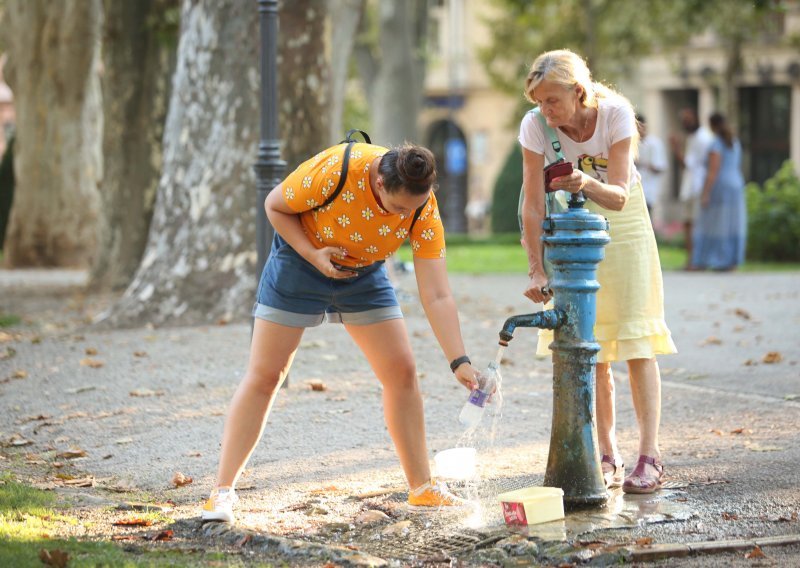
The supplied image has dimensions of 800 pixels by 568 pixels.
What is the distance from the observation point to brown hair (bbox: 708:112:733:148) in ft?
51.1

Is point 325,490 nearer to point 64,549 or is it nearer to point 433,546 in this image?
point 433,546

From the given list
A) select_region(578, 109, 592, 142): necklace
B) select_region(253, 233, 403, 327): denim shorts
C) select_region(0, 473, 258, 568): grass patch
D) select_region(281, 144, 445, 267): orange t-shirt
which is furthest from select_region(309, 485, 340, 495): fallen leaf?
select_region(578, 109, 592, 142): necklace

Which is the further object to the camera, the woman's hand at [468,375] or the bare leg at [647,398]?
the bare leg at [647,398]

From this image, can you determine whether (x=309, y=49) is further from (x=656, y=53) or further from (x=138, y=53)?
(x=656, y=53)

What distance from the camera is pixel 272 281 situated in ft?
15.3

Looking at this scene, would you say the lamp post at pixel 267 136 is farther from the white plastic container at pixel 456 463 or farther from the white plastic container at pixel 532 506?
the white plastic container at pixel 532 506

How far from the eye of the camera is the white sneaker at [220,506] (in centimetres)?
455

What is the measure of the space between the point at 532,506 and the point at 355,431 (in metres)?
2.07

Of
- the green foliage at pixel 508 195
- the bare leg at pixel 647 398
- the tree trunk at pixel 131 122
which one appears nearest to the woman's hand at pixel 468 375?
the bare leg at pixel 647 398

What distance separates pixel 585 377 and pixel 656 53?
3649 centimetres

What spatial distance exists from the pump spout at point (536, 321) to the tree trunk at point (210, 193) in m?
6.02

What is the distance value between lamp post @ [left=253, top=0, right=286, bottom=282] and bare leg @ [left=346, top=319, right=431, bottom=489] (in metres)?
2.51

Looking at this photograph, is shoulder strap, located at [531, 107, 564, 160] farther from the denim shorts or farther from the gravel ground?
the gravel ground

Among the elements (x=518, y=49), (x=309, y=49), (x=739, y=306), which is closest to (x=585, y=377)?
(x=309, y=49)
